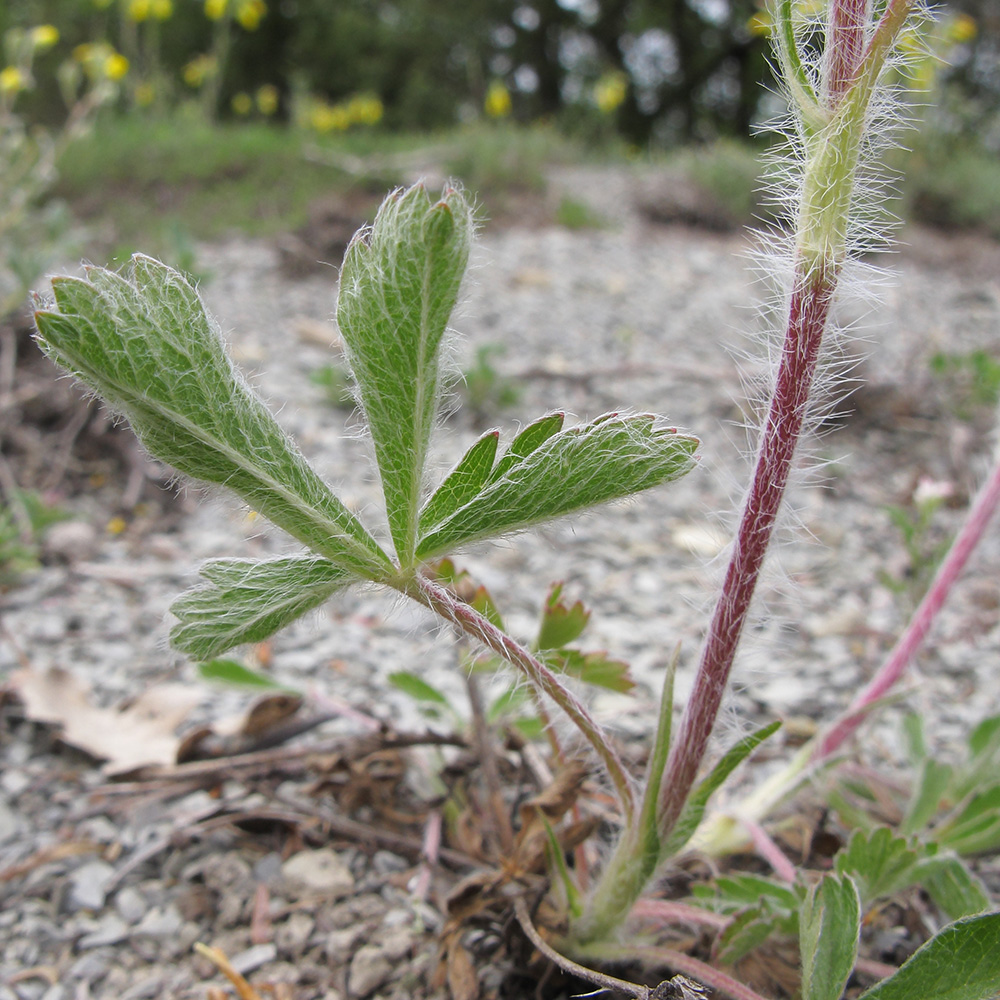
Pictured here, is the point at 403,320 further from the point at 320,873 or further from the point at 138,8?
the point at 138,8

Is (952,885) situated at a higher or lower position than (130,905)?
higher

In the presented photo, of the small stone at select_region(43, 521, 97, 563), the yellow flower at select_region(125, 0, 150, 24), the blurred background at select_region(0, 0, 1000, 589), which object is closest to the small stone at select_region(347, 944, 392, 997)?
the blurred background at select_region(0, 0, 1000, 589)

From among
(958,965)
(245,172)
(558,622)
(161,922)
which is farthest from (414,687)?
(245,172)

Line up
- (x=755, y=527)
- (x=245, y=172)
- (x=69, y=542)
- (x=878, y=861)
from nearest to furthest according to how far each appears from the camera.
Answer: (x=755, y=527) < (x=878, y=861) < (x=69, y=542) < (x=245, y=172)

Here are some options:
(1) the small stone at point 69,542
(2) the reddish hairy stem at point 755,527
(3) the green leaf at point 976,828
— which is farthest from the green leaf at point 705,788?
(1) the small stone at point 69,542

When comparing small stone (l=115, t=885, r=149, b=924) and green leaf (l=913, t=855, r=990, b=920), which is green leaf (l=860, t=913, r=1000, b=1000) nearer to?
green leaf (l=913, t=855, r=990, b=920)

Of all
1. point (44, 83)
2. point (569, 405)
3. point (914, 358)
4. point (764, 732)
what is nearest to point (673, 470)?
point (764, 732)
